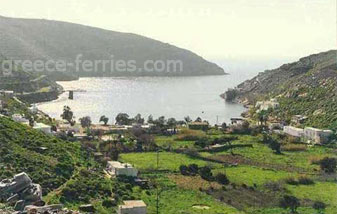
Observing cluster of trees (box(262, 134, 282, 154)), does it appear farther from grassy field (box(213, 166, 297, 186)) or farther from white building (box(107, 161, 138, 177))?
white building (box(107, 161, 138, 177))

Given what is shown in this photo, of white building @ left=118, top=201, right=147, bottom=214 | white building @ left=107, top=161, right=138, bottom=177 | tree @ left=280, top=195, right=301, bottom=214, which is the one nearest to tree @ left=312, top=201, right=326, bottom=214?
tree @ left=280, top=195, right=301, bottom=214

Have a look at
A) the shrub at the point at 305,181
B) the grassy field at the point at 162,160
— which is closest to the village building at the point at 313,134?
the grassy field at the point at 162,160

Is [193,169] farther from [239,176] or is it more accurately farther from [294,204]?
[294,204]

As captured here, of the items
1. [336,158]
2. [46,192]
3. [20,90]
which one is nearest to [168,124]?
[336,158]

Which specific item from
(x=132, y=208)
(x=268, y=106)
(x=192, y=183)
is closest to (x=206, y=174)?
(x=192, y=183)

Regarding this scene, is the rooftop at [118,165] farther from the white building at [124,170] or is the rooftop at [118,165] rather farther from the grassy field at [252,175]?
the grassy field at [252,175]
